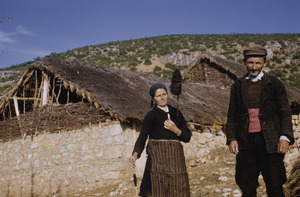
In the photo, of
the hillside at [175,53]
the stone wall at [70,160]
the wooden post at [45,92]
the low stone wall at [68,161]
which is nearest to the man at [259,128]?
the stone wall at [70,160]

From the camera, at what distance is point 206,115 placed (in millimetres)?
8805

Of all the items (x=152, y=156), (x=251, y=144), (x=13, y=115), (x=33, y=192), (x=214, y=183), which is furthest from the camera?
(x=13, y=115)

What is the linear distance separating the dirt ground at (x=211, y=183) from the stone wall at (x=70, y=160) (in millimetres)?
381

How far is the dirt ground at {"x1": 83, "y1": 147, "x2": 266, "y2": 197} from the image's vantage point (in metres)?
5.02

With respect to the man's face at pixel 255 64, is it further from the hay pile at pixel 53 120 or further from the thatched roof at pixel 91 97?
the hay pile at pixel 53 120

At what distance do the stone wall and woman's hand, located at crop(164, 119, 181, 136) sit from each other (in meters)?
4.27

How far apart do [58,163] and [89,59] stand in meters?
35.2

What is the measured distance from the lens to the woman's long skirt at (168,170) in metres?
2.94

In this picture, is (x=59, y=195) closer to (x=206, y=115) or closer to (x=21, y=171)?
(x=21, y=171)

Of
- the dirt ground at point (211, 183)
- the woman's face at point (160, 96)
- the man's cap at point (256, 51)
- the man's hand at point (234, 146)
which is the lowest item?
the dirt ground at point (211, 183)

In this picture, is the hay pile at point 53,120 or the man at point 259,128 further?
the hay pile at point 53,120

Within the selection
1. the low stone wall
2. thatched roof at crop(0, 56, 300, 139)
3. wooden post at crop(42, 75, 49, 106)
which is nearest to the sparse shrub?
thatched roof at crop(0, 56, 300, 139)

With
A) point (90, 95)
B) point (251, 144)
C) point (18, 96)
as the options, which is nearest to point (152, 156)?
point (251, 144)

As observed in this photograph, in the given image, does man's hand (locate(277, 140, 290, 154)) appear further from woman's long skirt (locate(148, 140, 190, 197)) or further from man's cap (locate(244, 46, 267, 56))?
woman's long skirt (locate(148, 140, 190, 197))
